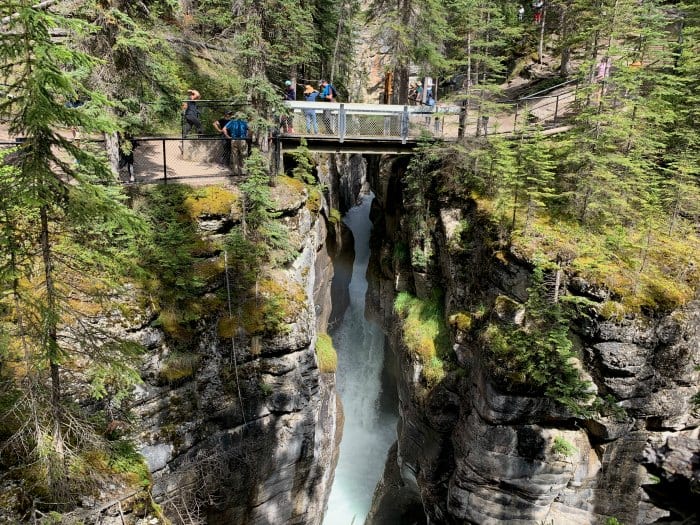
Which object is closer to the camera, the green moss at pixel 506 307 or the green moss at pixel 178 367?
the green moss at pixel 178 367

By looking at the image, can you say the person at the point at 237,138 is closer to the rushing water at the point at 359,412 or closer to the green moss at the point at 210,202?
the green moss at the point at 210,202

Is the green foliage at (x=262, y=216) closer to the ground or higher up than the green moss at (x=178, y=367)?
higher up

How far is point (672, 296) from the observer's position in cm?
1210

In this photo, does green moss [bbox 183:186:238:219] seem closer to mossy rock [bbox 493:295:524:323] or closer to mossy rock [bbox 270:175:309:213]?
mossy rock [bbox 270:175:309:213]

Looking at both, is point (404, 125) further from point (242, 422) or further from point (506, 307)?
point (242, 422)

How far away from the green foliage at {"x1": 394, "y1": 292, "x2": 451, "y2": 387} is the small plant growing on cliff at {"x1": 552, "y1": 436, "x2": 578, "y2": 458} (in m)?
3.91

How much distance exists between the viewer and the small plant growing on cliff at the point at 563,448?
12.0m

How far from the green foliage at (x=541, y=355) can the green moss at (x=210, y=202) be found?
307 inches

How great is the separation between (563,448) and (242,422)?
25.9 ft

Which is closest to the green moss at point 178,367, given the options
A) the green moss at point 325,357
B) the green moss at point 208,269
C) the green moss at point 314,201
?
the green moss at point 208,269

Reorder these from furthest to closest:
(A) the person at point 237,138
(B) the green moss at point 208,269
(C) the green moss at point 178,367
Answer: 1. (A) the person at point 237,138
2. (B) the green moss at point 208,269
3. (C) the green moss at point 178,367

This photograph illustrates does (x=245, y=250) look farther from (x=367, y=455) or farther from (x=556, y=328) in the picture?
(x=367, y=455)

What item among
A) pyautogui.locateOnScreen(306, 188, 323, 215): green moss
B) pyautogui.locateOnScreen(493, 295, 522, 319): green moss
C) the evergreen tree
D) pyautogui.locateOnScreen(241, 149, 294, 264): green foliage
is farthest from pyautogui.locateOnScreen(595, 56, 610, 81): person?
pyautogui.locateOnScreen(241, 149, 294, 264): green foliage

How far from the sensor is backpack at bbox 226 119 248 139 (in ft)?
48.7
